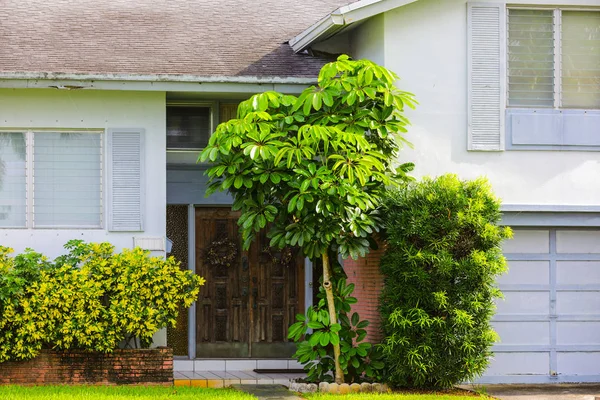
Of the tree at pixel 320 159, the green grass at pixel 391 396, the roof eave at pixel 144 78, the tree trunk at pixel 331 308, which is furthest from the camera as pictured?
the roof eave at pixel 144 78

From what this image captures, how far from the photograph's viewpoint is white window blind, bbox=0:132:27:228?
48.8ft

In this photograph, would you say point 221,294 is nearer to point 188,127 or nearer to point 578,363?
point 188,127

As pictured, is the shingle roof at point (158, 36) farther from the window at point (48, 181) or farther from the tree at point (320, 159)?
the tree at point (320, 159)

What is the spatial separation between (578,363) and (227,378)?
474 cm

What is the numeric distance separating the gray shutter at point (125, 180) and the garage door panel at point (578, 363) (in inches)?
233

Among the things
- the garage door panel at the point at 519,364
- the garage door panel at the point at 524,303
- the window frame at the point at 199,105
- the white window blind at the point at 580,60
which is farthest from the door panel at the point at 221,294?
the white window blind at the point at 580,60

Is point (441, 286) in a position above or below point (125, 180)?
below

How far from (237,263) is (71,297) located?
11.2ft

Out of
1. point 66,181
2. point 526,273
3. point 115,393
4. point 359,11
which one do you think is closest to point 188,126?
point 66,181

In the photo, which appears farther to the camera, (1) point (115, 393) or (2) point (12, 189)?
(2) point (12, 189)

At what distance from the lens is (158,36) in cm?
1677

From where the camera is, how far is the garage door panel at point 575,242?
1501 centimetres

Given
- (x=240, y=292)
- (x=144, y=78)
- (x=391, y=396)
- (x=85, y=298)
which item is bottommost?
(x=391, y=396)

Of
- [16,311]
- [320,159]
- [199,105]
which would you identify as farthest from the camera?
[199,105]
